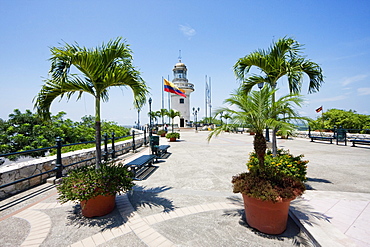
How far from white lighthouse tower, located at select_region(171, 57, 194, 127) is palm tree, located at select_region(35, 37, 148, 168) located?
153 feet

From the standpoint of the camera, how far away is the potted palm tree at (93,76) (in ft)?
11.2

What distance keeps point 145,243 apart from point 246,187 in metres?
1.91

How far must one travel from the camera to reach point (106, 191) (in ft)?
11.6

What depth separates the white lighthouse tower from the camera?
172ft

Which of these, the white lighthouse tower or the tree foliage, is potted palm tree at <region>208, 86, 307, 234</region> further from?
the white lighthouse tower

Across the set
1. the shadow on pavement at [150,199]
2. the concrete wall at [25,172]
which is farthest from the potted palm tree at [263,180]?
the concrete wall at [25,172]

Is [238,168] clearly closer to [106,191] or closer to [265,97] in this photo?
[265,97]

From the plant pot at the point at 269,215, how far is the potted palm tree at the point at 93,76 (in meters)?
2.68

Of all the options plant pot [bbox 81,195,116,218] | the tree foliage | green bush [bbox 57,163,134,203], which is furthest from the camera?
the tree foliage

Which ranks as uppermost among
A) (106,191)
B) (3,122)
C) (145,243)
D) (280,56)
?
(280,56)

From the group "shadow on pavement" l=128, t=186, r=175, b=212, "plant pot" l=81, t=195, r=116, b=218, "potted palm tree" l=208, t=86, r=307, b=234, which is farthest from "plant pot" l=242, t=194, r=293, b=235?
"plant pot" l=81, t=195, r=116, b=218

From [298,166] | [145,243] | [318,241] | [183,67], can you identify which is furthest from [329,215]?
[183,67]

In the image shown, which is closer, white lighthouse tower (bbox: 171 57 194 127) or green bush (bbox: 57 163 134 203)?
green bush (bbox: 57 163 134 203)

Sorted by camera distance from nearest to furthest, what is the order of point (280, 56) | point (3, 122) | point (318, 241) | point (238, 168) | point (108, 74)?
point (318, 241) → point (108, 74) → point (280, 56) → point (238, 168) → point (3, 122)
